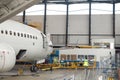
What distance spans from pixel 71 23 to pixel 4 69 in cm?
3316

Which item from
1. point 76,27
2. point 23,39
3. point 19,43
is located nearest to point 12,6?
point 19,43

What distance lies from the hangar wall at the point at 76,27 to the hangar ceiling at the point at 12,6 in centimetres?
3393

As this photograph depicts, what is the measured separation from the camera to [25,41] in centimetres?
2003

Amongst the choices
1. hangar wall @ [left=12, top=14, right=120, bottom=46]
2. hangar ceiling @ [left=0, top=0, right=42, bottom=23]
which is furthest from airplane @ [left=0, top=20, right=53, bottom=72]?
hangar wall @ [left=12, top=14, right=120, bottom=46]

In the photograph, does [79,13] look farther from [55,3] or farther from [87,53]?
[87,53]

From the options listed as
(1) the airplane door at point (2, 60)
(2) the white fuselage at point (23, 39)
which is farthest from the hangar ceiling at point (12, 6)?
(2) the white fuselage at point (23, 39)

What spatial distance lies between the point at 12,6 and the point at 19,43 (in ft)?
33.5

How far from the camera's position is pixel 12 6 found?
8.83 meters

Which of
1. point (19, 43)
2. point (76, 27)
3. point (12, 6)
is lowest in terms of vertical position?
point (19, 43)

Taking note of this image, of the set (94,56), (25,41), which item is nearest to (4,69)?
(25,41)

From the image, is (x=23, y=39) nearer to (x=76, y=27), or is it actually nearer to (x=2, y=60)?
(x=2, y=60)

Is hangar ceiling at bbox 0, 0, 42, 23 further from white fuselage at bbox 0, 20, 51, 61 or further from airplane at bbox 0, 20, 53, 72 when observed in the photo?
white fuselage at bbox 0, 20, 51, 61

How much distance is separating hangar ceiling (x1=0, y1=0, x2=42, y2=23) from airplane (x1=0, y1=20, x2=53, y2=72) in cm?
223

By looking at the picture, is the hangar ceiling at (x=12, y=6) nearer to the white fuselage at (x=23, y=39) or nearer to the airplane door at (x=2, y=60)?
the airplane door at (x=2, y=60)
